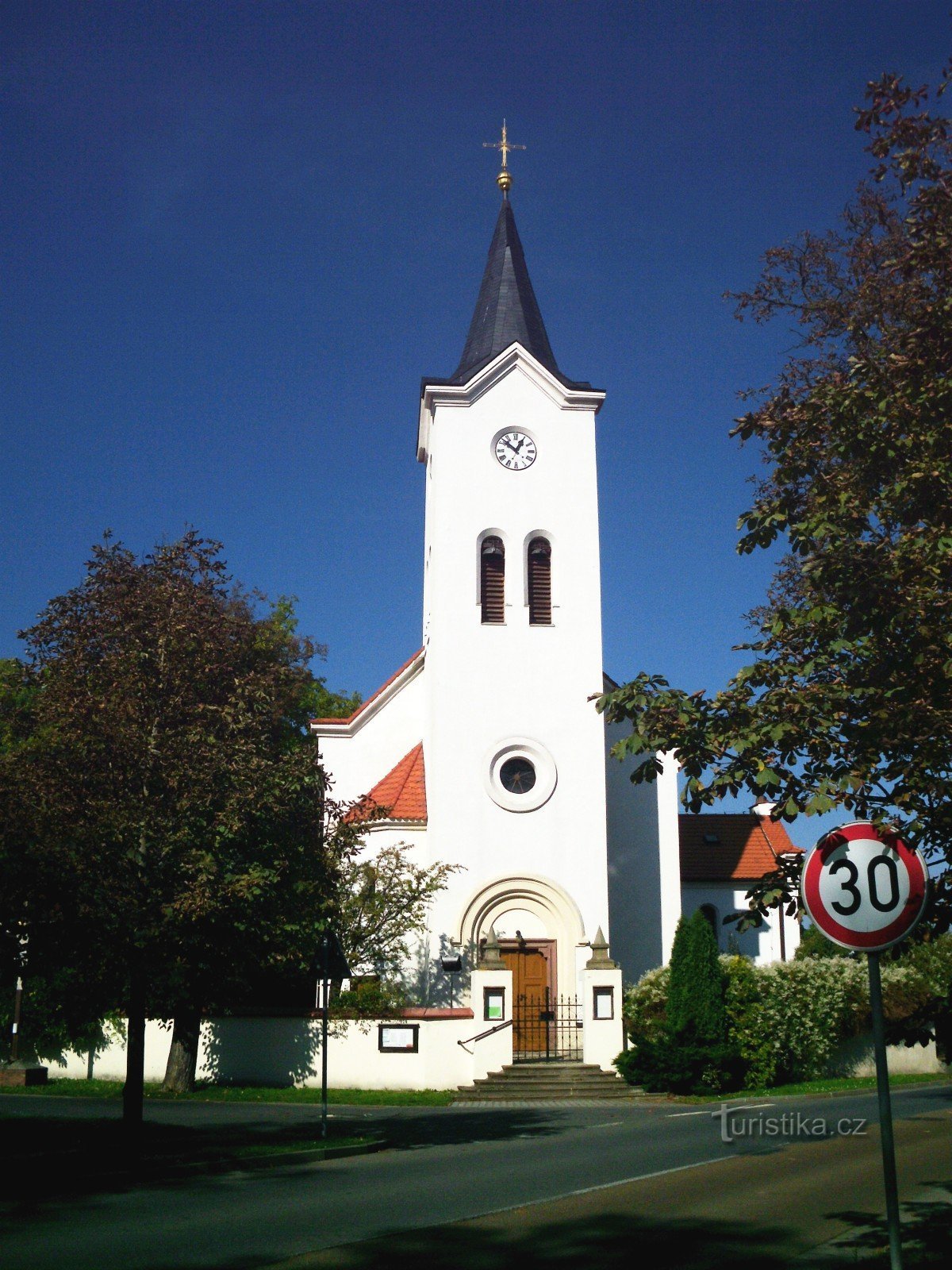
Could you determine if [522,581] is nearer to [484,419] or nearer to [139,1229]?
[484,419]

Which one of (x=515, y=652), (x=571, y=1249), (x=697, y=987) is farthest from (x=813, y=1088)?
(x=571, y=1249)

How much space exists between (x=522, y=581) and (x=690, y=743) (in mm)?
21113

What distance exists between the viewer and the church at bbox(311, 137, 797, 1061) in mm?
27469

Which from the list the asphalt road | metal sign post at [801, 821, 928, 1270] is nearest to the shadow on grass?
the asphalt road

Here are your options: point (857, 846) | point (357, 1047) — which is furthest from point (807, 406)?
point (357, 1047)

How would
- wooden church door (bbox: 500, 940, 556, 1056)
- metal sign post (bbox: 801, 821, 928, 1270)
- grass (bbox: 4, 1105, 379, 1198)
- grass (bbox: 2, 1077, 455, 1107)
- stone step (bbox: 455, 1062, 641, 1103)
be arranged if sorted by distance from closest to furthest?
1. metal sign post (bbox: 801, 821, 928, 1270)
2. grass (bbox: 4, 1105, 379, 1198)
3. grass (bbox: 2, 1077, 455, 1107)
4. stone step (bbox: 455, 1062, 641, 1103)
5. wooden church door (bbox: 500, 940, 556, 1056)

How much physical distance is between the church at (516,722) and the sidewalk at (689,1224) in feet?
44.2

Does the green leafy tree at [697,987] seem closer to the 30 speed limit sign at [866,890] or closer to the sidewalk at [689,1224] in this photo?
the sidewalk at [689,1224]

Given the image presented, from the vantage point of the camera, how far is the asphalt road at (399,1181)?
927 cm

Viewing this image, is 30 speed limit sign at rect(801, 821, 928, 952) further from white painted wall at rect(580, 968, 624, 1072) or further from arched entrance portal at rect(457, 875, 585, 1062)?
arched entrance portal at rect(457, 875, 585, 1062)

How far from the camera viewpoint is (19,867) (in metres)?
14.2

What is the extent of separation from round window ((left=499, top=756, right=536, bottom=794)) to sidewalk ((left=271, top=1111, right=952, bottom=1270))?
15312 mm

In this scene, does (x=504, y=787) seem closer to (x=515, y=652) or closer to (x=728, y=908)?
(x=515, y=652)

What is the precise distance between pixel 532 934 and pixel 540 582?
26.8 ft
